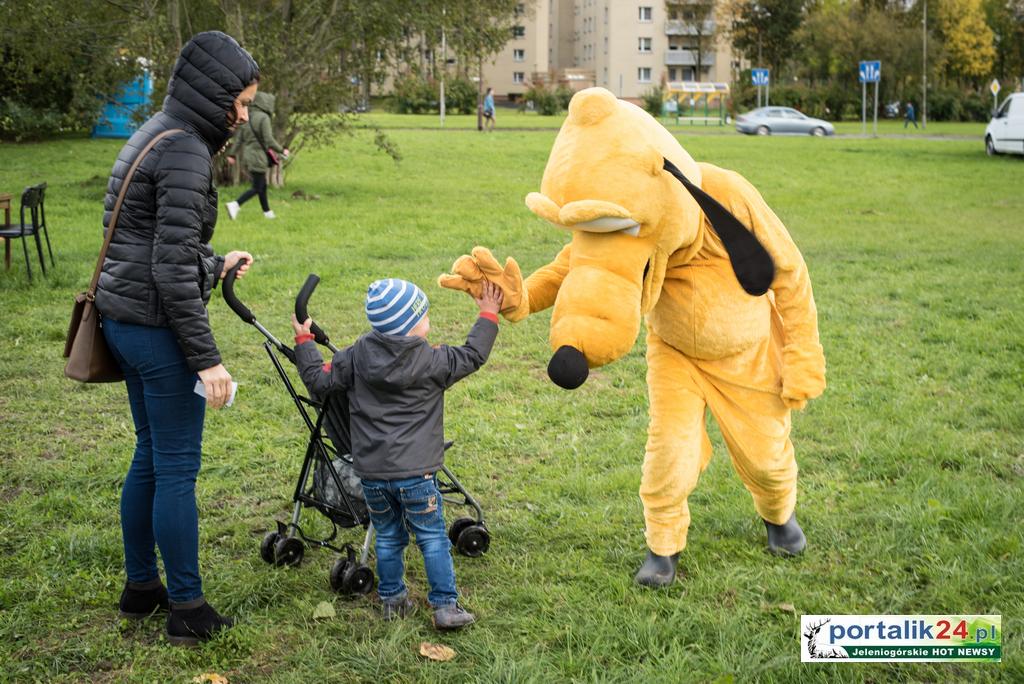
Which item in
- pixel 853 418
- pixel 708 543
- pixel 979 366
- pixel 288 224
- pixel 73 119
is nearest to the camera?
pixel 708 543

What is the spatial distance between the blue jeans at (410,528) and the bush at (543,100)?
56.5 meters

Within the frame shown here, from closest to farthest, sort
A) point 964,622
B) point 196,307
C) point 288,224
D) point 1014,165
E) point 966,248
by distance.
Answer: point 196,307, point 964,622, point 966,248, point 288,224, point 1014,165

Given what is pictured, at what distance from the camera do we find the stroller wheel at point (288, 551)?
190 inches

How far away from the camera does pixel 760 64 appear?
7106 centimetres

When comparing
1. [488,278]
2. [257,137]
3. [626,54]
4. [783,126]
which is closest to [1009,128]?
[783,126]

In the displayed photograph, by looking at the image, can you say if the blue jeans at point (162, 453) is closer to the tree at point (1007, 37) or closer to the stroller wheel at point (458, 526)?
the stroller wheel at point (458, 526)

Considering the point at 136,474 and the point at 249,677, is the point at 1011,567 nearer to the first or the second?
the point at 249,677

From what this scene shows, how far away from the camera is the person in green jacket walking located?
15.6 m

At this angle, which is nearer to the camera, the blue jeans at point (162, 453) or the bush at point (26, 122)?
the blue jeans at point (162, 453)

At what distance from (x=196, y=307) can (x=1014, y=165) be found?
2563cm

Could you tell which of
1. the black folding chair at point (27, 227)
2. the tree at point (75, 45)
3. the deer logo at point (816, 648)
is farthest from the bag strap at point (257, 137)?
the deer logo at point (816, 648)

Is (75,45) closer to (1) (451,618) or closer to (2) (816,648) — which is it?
(1) (451,618)

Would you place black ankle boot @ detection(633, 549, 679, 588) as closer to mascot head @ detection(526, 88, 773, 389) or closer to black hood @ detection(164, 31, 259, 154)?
mascot head @ detection(526, 88, 773, 389)

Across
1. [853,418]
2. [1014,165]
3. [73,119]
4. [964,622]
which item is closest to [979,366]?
[853,418]
